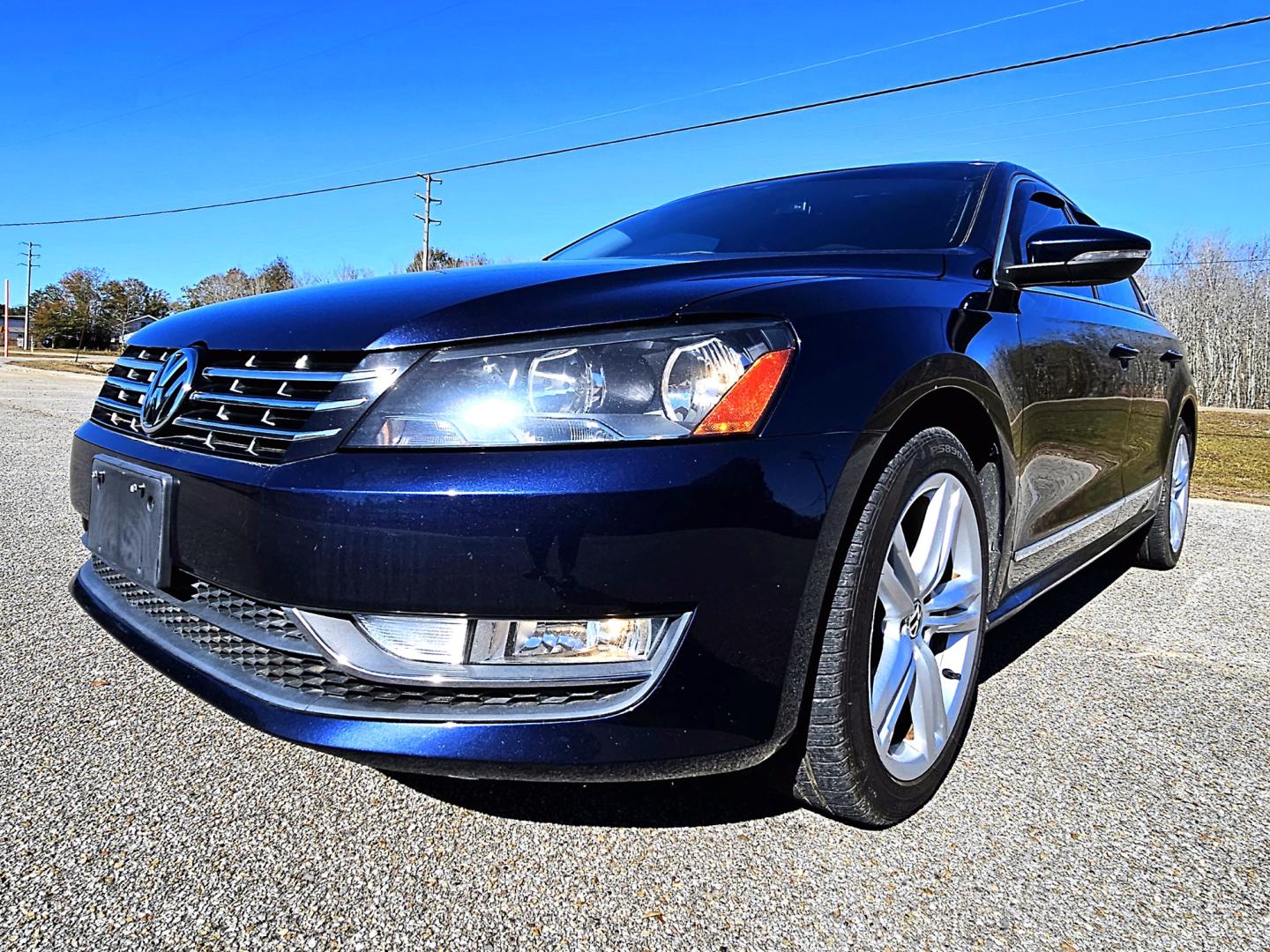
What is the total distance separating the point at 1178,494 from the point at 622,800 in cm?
358

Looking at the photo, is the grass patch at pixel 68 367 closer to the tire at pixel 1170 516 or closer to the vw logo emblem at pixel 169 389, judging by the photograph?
the vw logo emblem at pixel 169 389

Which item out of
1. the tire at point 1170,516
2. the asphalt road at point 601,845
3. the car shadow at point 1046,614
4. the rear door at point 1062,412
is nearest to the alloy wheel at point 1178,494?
the tire at point 1170,516

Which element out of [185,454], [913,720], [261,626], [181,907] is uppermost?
[185,454]

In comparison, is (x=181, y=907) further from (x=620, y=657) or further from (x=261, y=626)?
(x=620, y=657)

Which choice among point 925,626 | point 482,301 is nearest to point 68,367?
point 482,301

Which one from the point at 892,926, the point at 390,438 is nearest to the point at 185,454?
the point at 390,438

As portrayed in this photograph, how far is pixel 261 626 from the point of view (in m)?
1.62

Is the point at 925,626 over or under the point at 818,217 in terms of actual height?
under

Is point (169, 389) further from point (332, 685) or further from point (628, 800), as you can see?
point (628, 800)

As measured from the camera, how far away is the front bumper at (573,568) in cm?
139

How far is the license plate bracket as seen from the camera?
1720 millimetres

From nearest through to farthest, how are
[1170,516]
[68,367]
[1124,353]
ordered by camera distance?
[1124,353] → [1170,516] → [68,367]

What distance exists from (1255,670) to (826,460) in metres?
2.14

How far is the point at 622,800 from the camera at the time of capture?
1.87 metres
